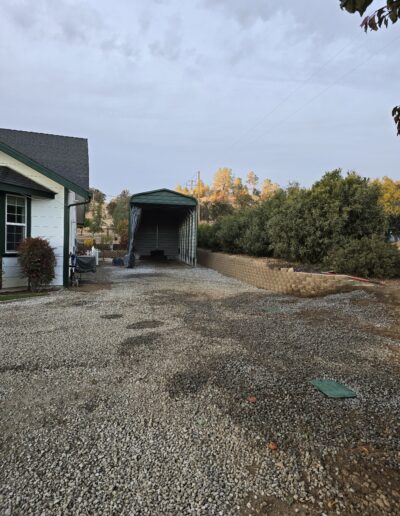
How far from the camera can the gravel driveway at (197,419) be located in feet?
5.70

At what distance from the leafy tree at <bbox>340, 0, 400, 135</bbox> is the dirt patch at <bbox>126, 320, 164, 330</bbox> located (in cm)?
421

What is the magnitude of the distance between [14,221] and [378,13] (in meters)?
8.97

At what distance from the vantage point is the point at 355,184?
902 cm

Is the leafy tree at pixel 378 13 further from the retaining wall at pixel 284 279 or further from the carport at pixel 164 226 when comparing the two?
the carport at pixel 164 226

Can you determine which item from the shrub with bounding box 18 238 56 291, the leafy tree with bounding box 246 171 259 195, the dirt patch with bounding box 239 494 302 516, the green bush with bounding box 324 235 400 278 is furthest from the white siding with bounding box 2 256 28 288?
the leafy tree with bounding box 246 171 259 195

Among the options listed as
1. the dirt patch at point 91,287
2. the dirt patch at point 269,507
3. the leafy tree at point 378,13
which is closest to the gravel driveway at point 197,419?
the dirt patch at point 269,507

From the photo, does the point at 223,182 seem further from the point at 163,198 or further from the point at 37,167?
the point at 37,167

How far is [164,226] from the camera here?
23.9 metres

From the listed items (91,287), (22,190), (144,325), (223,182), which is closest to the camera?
(144,325)

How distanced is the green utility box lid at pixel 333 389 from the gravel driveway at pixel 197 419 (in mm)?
72

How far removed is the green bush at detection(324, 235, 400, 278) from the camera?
7324 millimetres

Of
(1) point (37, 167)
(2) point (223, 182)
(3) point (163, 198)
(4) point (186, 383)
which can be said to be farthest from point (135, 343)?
(2) point (223, 182)

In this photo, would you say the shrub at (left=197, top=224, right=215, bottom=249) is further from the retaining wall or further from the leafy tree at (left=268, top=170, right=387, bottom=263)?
the leafy tree at (left=268, top=170, right=387, bottom=263)

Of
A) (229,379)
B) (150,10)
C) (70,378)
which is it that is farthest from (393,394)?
(150,10)
